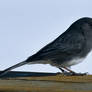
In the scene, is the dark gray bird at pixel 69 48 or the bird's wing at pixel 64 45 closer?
the dark gray bird at pixel 69 48

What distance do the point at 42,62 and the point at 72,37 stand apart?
1.19 meters

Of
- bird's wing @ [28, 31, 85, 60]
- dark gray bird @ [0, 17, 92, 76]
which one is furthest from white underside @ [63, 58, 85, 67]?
bird's wing @ [28, 31, 85, 60]

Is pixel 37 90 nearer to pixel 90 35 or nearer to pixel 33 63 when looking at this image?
pixel 33 63

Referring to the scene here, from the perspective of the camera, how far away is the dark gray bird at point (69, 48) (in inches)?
288

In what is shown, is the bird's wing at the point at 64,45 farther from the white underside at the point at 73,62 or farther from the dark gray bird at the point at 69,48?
the white underside at the point at 73,62

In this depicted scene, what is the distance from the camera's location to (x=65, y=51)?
802cm

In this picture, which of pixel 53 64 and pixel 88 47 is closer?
pixel 53 64

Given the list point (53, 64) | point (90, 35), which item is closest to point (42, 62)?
point (53, 64)

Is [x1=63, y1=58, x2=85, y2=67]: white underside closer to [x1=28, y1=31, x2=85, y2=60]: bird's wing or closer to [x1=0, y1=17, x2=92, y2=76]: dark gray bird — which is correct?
[x1=0, y1=17, x2=92, y2=76]: dark gray bird

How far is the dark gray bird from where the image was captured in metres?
7.32

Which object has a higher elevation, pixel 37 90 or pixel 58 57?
pixel 37 90

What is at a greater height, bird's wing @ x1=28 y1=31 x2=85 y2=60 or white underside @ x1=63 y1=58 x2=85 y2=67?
bird's wing @ x1=28 y1=31 x2=85 y2=60

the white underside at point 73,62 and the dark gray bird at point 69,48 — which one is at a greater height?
the dark gray bird at point 69,48

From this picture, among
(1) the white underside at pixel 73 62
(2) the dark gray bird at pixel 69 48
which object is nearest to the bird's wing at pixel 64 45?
(2) the dark gray bird at pixel 69 48
